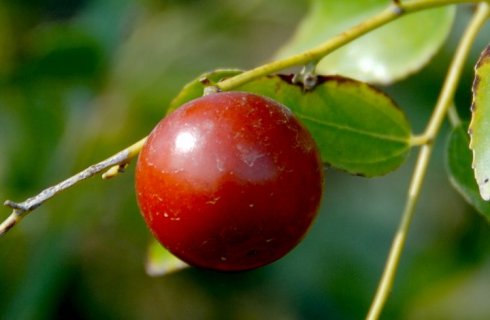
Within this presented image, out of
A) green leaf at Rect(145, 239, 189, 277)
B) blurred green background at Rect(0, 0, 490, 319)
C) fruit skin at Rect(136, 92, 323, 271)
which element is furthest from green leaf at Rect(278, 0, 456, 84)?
blurred green background at Rect(0, 0, 490, 319)

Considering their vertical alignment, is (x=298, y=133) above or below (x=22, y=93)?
above

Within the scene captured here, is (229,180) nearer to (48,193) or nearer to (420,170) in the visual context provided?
(48,193)

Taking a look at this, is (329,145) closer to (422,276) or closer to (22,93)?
(22,93)

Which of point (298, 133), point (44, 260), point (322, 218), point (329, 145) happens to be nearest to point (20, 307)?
point (44, 260)

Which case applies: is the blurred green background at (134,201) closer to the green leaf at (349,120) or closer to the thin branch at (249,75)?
the green leaf at (349,120)

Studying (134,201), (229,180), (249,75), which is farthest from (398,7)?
(134,201)

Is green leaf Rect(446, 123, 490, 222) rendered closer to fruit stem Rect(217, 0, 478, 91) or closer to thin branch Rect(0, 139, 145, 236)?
fruit stem Rect(217, 0, 478, 91)
